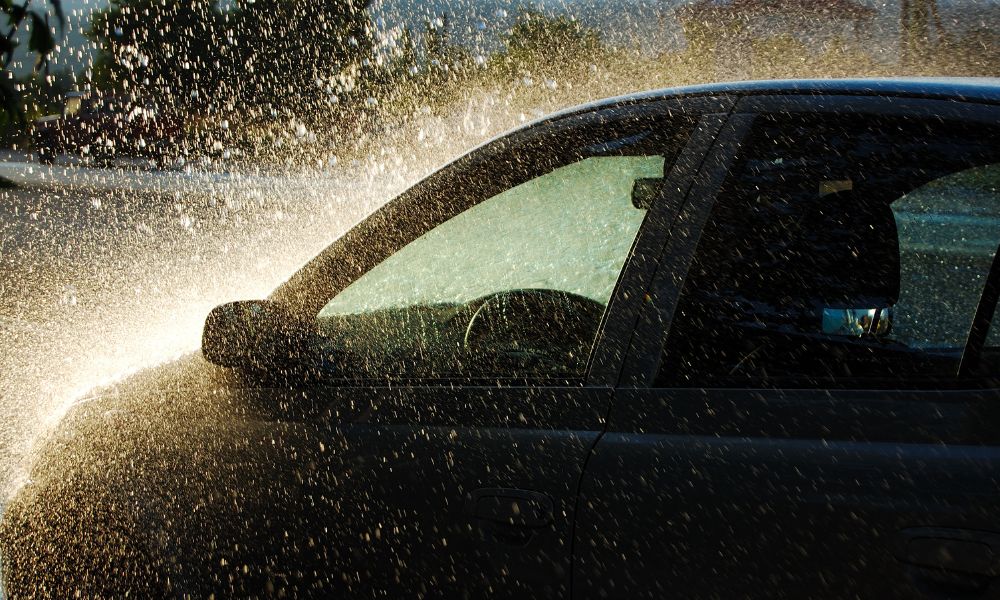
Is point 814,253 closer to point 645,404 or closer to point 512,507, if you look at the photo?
point 645,404

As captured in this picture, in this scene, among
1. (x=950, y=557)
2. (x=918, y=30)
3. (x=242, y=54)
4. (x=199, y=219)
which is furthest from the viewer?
(x=242, y=54)

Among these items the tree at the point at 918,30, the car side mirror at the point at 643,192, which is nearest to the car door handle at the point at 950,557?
the car side mirror at the point at 643,192

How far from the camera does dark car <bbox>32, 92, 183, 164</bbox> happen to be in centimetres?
3747

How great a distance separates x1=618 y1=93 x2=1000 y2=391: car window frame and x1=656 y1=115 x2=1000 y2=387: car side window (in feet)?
0.04

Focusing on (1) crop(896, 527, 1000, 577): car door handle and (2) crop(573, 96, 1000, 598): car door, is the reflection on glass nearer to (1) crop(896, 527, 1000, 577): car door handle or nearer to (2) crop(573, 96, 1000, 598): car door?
(2) crop(573, 96, 1000, 598): car door

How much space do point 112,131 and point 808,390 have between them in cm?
4546

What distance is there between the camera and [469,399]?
6.48 ft

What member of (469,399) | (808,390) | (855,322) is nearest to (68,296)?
(469,399)

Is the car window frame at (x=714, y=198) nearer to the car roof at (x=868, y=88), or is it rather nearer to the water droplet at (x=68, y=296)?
the car roof at (x=868, y=88)

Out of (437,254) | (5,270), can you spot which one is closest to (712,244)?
(437,254)

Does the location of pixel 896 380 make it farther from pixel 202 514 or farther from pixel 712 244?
pixel 202 514

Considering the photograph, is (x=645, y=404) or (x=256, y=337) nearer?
(x=645, y=404)

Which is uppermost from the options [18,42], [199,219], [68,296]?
[18,42]

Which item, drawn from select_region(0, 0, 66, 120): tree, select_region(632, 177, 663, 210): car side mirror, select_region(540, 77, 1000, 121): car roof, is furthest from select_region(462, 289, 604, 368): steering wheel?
select_region(0, 0, 66, 120): tree
